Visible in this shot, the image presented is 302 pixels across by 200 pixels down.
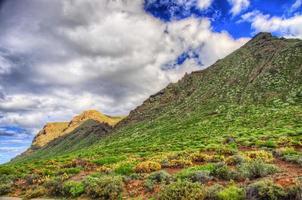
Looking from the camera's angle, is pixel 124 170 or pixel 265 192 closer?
pixel 265 192

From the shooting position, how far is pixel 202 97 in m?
108

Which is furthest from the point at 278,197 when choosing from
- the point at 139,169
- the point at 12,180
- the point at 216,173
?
the point at 12,180

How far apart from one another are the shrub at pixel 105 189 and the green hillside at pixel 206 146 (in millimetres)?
43

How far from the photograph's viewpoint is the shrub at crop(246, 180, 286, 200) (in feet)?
34.4

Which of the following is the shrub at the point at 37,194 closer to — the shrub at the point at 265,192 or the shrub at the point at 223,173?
the shrub at the point at 223,173

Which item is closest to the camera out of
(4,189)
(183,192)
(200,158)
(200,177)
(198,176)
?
(183,192)

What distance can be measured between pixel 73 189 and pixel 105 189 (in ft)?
7.11

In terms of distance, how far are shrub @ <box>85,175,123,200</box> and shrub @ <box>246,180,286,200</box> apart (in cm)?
→ 571

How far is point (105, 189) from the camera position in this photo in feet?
48.4

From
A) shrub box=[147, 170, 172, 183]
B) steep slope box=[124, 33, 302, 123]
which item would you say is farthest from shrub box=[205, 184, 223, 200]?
steep slope box=[124, 33, 302, 123]

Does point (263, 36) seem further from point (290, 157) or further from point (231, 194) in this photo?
point (231, 194)

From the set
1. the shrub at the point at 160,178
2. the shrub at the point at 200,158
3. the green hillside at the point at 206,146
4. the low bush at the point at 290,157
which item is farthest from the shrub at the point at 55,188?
the low bush at the point at 290,157

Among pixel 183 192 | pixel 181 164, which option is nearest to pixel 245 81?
pixel 181 164

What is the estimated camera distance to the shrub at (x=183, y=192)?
11.9 m
